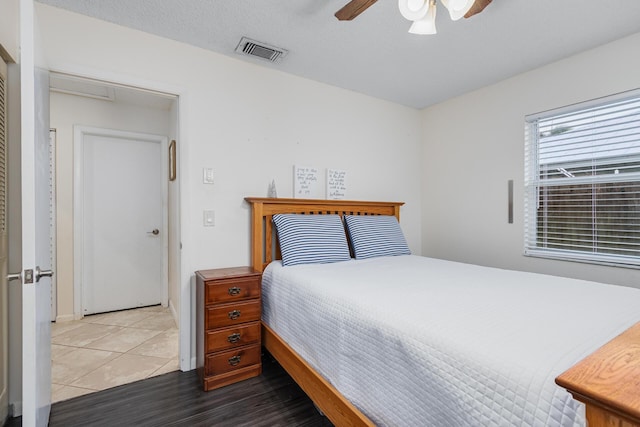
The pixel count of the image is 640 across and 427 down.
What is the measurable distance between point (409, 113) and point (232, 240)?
2504 millimetres

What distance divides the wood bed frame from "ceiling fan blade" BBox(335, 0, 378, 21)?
1.36m

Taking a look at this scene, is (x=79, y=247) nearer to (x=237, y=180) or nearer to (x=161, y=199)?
(x=161, y=199)

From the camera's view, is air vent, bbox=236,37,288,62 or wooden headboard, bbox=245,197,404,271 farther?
wooden headboard, bbox=245,197,404,271

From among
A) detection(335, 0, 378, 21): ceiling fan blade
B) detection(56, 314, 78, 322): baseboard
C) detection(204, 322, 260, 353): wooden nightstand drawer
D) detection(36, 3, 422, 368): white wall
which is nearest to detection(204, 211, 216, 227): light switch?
detection(36, 3, 422, 368): white wall

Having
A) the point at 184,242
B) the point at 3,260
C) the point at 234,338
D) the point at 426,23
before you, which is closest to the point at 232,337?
the point at 234,338

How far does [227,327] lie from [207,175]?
1.11m

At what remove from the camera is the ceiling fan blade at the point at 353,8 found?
1496mm

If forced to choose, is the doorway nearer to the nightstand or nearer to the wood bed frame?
the nightstand

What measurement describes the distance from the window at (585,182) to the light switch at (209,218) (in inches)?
105

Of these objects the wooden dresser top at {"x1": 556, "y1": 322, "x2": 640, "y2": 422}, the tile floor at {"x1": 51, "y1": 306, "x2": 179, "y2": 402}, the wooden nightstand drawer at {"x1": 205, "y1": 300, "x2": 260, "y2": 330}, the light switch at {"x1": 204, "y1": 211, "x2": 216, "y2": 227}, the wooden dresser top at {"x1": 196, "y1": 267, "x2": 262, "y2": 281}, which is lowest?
the tile floor at {"x1": 51, "y1": 306, "x2": 179, "y2": 402}

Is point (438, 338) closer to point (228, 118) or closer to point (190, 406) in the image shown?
point (190, 406)

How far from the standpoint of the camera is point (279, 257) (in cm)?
259

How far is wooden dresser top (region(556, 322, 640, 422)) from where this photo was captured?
52cm

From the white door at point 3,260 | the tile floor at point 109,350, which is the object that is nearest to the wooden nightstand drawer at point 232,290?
the tile floor at point 109,350
